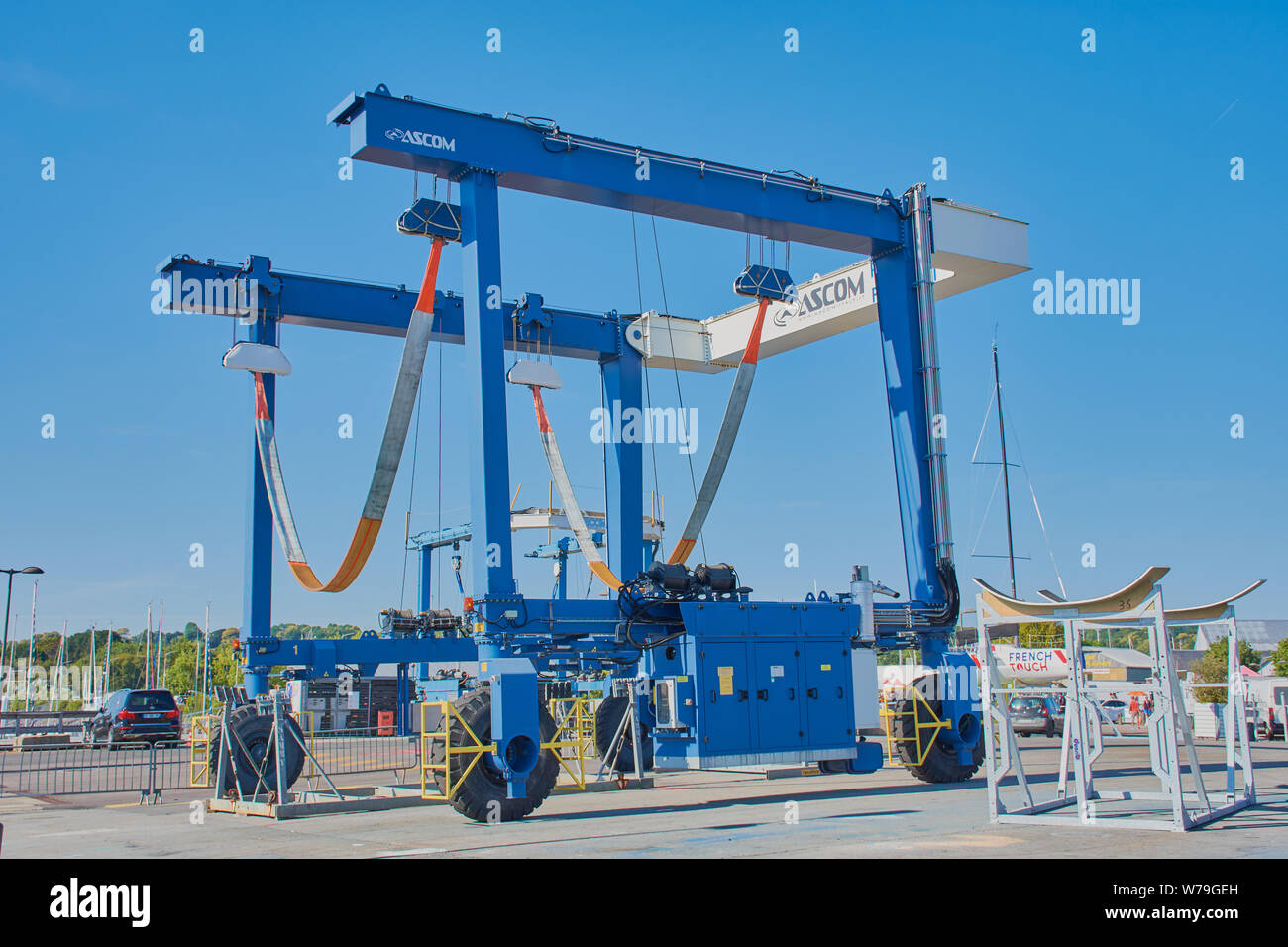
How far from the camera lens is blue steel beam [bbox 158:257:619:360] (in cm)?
1981

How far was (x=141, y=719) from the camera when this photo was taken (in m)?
33.6

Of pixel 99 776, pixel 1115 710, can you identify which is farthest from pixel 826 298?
pixel 1115 710

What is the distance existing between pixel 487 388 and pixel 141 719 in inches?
937

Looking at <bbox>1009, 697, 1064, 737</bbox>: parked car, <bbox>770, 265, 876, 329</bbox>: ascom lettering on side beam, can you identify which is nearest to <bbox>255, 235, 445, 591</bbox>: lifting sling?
<bbox>770, 265, 876, 329</bbox>: ascom lettering on side beam

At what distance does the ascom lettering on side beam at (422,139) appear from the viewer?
15.4 m

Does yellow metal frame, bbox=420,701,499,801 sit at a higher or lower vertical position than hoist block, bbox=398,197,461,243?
lower

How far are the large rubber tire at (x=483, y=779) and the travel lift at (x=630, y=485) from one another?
0.03 m

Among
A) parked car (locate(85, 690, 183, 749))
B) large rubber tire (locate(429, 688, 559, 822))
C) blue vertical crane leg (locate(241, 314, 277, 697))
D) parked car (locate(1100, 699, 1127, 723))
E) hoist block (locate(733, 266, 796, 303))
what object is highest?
hoist block (locate(733, 266, 796, 303))

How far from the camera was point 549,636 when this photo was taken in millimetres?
15773

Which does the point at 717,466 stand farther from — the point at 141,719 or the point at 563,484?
the point at 141,719

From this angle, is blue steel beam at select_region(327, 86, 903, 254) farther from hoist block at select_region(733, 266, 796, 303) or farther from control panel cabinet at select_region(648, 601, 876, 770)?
control panel cabinet at select_region(648, 601, 876, 770)

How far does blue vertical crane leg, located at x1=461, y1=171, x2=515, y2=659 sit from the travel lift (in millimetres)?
30
